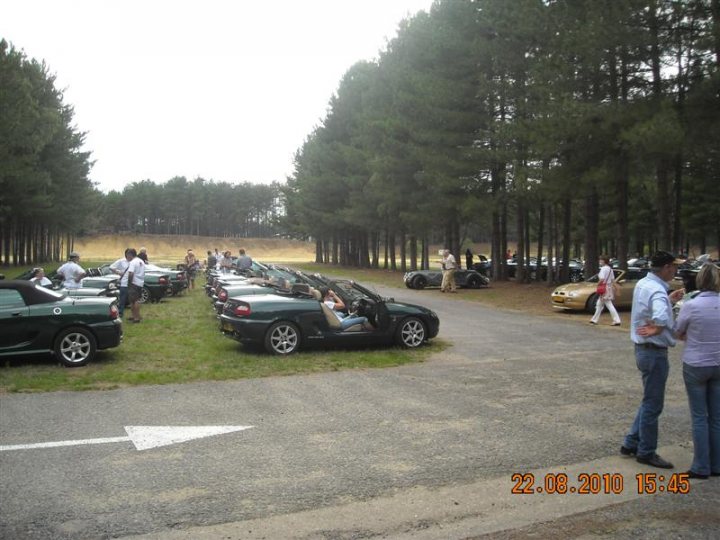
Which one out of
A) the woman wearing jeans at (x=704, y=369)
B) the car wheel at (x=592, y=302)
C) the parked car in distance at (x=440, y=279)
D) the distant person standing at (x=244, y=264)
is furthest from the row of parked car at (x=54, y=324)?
the parked car in distance at (x=440, y=279)

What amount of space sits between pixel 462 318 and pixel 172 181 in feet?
397

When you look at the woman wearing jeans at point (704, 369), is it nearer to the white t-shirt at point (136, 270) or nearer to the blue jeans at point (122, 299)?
the white t-shirt at point (136, 270)

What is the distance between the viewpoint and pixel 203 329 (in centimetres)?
1459

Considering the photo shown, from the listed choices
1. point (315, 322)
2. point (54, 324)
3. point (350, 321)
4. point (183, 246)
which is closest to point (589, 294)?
point (350, 321)

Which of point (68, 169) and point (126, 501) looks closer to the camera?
point (126, 501)

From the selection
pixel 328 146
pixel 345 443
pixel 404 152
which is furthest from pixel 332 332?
pixel 328 146

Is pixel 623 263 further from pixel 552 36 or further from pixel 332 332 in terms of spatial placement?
pixel 332 332

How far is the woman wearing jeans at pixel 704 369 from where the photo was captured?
4.96 m

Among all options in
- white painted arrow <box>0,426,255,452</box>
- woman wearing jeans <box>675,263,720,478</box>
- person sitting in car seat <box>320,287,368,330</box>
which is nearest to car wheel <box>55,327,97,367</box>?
white painted arrow <box>0,426,255,452</box>

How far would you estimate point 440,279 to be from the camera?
2945cm

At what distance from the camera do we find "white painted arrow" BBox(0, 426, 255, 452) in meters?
5.78

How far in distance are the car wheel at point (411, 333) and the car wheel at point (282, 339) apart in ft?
6.38

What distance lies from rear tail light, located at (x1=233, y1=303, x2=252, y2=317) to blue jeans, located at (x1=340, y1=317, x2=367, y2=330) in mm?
1674

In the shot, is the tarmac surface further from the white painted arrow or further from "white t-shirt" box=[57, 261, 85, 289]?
"white t-shirt" box=[57, 261, 85, 289]
